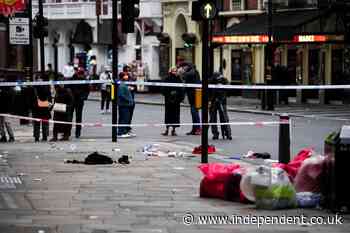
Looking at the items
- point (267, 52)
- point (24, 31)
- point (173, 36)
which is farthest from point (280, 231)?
point (173, 36)

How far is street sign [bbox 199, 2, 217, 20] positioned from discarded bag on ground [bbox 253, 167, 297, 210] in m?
4.86

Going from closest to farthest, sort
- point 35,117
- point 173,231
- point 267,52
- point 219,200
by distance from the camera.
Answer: point 173,231 < point 219,200 < point 35,117 < point 267,52

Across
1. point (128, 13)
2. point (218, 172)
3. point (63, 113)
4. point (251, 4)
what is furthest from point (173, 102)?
point (251, 4)

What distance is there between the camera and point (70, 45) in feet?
204

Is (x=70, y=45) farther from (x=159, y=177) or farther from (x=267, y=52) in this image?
(x=159, y=177)

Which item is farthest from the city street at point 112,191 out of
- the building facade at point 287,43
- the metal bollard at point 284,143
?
the building facade at point 287,43

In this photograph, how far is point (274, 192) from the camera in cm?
1042

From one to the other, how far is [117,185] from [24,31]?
497 inches

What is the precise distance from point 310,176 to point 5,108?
1185 centimetres

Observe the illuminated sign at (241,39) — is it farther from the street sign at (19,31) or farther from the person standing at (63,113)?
the person standing at (63,113)

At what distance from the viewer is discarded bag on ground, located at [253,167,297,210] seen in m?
10.4

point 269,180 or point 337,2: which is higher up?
point 337,2

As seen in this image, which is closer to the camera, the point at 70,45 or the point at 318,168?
the point at 318,168

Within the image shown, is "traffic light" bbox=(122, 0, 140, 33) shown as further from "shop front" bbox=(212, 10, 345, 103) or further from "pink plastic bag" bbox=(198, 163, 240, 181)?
"shop front" bbox=(212, 10, 345, 103)
